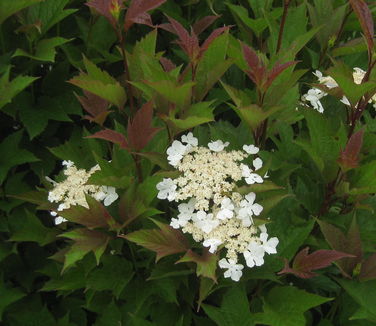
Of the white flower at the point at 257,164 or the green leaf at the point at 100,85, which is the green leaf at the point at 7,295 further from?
the white flower at the point at 257,164

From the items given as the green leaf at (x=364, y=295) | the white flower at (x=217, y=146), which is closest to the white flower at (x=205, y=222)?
the white flower at (x=217, y=146)

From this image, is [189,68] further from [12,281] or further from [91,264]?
[12,281]

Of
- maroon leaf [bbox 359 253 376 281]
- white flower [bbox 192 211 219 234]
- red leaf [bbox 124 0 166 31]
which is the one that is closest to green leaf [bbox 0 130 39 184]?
red leaf [bbox 124 0 166 31]

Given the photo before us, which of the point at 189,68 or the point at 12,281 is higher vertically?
the point at 189,68

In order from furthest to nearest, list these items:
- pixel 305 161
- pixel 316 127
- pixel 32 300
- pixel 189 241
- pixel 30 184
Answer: pixel 30 184
pixel 32 300
pixel 305 161
pixel 316 127
pixel 189 241

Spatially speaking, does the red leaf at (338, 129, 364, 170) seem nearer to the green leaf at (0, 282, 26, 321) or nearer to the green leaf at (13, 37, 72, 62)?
the green leaf at (13, 37, 72, 62)

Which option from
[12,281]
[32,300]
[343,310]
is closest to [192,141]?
[343,310]
